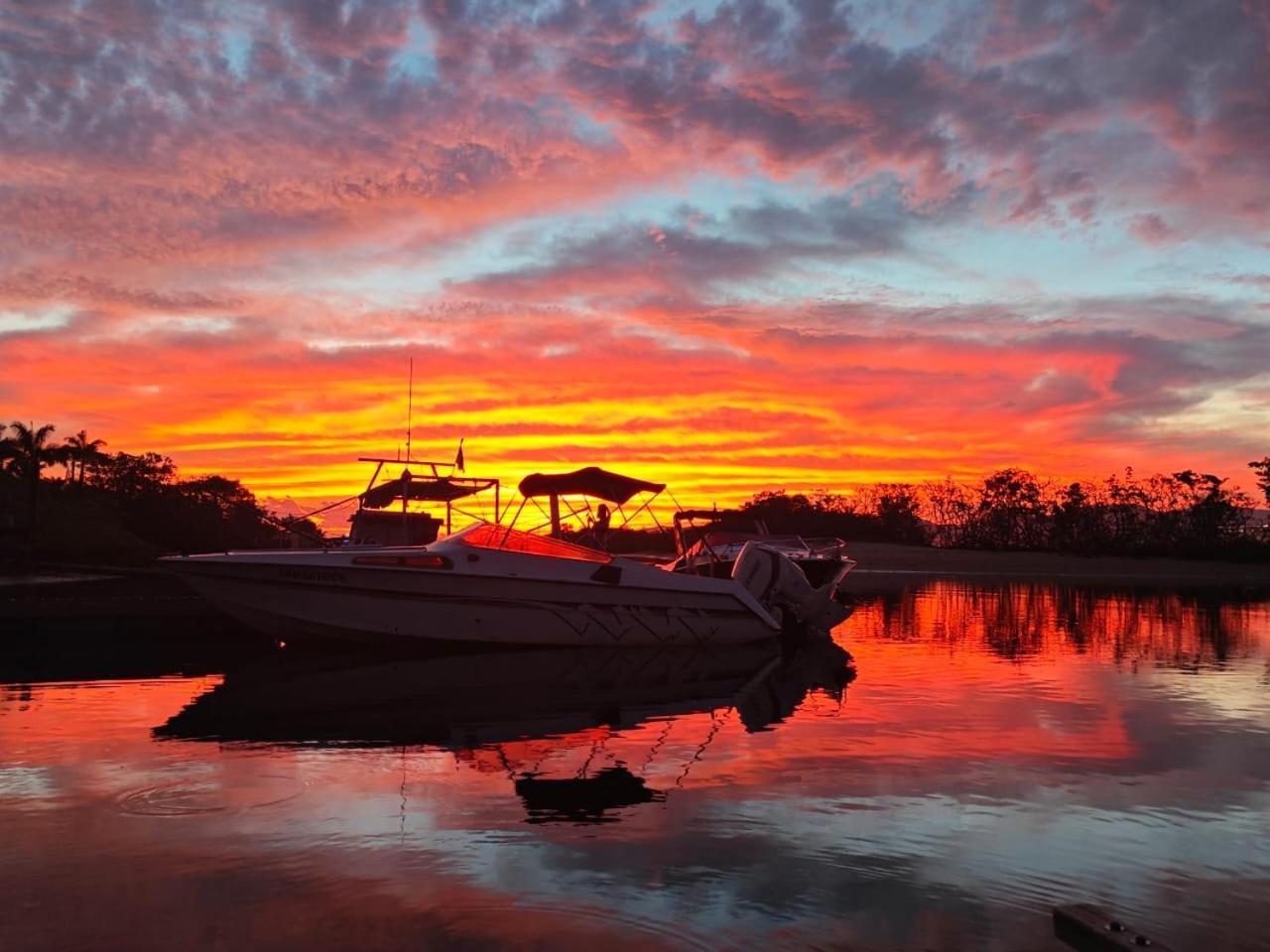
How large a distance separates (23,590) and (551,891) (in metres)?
28.3

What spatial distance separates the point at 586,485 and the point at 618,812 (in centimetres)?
1488

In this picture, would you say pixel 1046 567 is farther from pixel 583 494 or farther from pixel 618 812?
pixel 618 812

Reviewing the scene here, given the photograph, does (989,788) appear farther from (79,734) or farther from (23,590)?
(23,590)

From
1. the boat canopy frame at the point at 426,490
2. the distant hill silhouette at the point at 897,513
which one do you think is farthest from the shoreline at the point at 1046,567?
the boat canopy frame at the point at 426,490

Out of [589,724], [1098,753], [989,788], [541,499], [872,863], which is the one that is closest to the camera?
[872,863]

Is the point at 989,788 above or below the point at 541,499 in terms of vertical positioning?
Result: below

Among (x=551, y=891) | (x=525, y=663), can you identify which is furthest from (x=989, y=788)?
(x=525, y=663)

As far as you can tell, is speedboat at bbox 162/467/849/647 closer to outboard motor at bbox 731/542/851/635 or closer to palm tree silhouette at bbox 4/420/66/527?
outboard motor at bbox 731/542/851/635

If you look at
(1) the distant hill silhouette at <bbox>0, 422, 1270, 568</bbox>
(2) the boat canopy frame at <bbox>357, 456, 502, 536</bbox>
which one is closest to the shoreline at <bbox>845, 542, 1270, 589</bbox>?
(1) the distant hill silhouette at <bbox>0, 422, 1270, 568</bbox>

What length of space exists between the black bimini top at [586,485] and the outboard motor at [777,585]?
8.90ft

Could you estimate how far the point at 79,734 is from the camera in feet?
34.6

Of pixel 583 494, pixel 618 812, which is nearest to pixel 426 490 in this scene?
pixel 583 494

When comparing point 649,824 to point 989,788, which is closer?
point 649,824

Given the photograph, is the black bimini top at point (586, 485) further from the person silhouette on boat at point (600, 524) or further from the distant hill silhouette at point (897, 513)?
the distant hill silhouette at point (897, 513)
